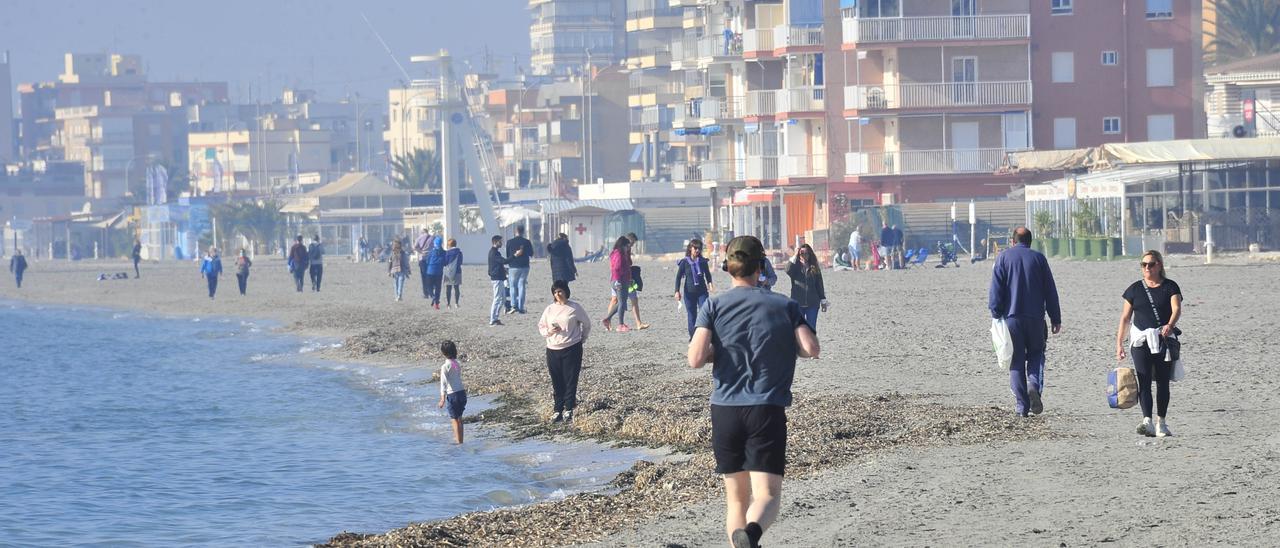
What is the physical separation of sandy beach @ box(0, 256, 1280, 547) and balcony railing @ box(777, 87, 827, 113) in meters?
33.9

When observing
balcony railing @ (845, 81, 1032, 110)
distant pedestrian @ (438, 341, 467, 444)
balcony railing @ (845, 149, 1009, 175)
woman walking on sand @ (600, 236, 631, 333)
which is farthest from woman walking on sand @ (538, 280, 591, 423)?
balcony railing @ (845, 81, 1032, 110)

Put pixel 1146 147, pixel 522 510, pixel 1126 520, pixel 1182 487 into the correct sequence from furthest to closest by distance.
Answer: pixel 1146 147
pixel 522 510
pixel 1182 487
pixel 1126 520

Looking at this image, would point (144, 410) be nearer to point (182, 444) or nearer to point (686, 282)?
point (182, 444)

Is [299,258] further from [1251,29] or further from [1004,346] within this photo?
[1251,29]

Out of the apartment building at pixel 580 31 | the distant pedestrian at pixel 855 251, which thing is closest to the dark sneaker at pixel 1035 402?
the distant pedestrian at pixel 855 251

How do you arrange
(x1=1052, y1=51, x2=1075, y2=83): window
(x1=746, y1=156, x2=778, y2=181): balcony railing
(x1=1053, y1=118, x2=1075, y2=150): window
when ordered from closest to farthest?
1. (x1=1053, y1=118, x2=1075, y2=150): window
2. (x1=1052, y1=51, x2=1075, y2=83): window
3. (x1=746, y1=156, x2=778, y2=181): balcony railing

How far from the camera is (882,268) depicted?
47.4 meters

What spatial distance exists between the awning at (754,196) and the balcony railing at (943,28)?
799 cm

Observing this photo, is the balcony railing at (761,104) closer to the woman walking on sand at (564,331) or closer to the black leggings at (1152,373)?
the woman walking on sand at (564,331)

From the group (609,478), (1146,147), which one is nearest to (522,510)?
(609,478)

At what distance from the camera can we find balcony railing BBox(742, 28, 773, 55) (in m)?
66.7

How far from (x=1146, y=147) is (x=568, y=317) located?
29.7 m

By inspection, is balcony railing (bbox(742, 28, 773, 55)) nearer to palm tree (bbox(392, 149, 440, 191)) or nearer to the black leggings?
the black leggings

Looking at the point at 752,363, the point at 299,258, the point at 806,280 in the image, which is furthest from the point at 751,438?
the point at 299,258
